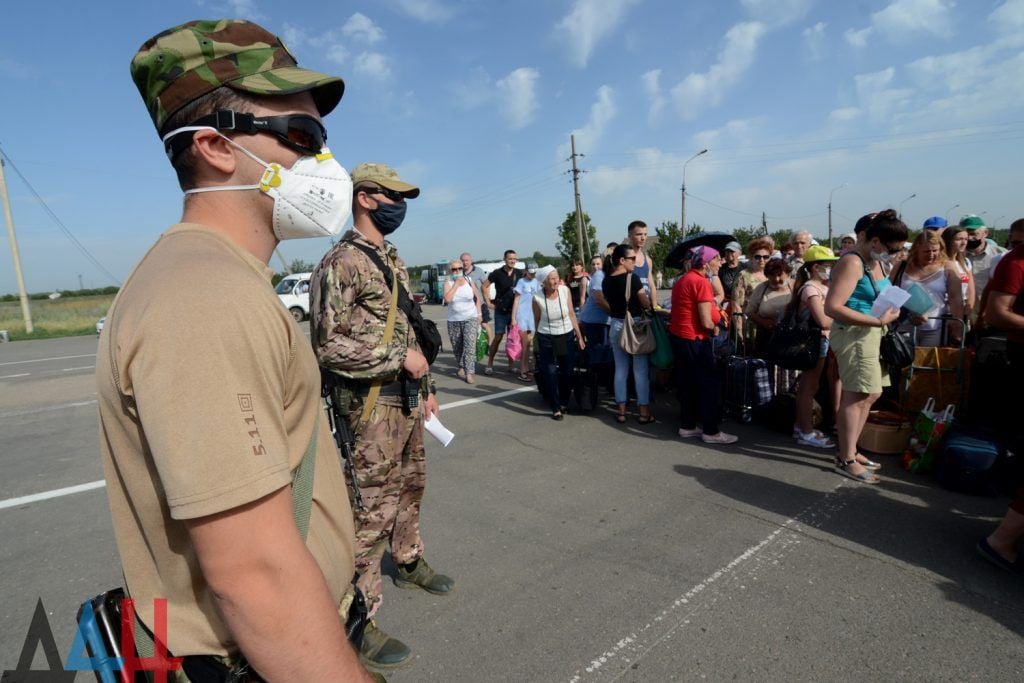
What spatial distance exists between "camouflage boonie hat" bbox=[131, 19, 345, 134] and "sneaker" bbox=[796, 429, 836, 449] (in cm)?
529

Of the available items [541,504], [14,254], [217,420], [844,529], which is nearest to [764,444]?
[844,529]

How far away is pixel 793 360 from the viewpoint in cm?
494

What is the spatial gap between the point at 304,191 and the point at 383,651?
2.17 metres

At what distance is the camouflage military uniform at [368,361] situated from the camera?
240cm

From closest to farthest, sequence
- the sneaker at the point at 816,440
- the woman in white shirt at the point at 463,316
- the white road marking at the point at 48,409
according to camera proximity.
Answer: the sneaker at the point at 816,440 → the white road marking at the point at 48,409 → the woman in white shirt at the point at 463,316

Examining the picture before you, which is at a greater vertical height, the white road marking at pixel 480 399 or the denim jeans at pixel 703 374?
the denim jeans at pixel 703 374

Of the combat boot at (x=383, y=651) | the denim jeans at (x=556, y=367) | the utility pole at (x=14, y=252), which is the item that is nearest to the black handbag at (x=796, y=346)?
the denim jeans at (x=556, y=367)

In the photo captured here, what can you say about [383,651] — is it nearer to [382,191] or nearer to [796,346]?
[382,191]

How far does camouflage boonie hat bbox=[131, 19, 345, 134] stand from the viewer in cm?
104

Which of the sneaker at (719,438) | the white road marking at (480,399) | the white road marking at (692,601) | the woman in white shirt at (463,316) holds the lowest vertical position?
the white road marking at (692,601)

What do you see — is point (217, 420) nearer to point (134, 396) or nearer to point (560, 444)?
point (134, 396)

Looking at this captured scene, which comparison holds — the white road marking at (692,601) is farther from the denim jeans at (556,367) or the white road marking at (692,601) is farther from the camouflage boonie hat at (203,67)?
the denim jeans at (556,367)

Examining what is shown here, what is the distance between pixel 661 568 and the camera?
10.3 feet

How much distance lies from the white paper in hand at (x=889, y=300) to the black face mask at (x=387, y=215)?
3576 millimetres
